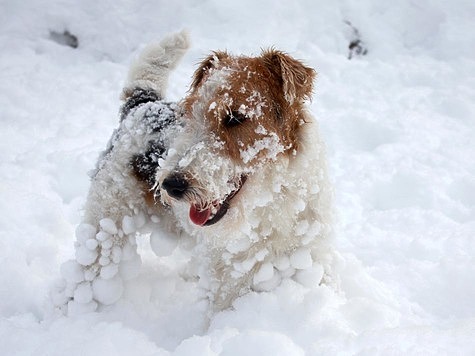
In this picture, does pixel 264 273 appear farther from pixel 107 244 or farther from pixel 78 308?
pixel 78 308

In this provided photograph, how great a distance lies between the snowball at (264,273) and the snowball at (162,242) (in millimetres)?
790

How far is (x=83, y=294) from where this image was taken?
316 cm

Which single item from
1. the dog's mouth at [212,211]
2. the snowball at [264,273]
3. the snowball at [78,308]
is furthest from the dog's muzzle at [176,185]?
the snowball at [78,308]

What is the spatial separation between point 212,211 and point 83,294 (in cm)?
119

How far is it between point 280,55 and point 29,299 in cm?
237

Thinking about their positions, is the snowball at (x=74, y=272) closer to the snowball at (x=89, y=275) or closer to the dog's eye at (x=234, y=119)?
the snowball at (x=89, y=275)

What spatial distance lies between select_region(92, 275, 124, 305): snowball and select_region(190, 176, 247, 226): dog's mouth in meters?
0.97

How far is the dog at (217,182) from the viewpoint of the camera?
8.32ft

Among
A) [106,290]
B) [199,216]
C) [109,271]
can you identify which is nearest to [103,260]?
[109,271]

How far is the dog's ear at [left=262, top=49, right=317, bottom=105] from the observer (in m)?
2.62

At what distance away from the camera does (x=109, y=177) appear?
Result: 128 inches

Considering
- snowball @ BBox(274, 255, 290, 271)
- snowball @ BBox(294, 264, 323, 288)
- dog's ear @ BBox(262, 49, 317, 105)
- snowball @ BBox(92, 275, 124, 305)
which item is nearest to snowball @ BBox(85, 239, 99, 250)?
snowball @ BBox(92, 275, 124, 305)

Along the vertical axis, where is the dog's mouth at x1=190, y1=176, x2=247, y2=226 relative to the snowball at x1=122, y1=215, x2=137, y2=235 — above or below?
above

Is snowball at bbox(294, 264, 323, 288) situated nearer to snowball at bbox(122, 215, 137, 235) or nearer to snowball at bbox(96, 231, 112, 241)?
snowball at bbox(122, 215, 137, 235)
